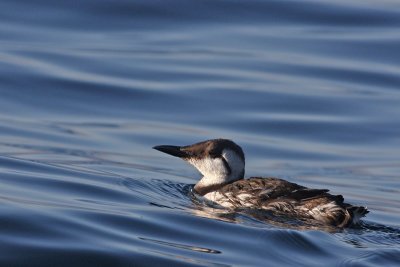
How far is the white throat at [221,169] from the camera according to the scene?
1509 cm

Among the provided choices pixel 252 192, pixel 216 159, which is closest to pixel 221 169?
pixel 216 159

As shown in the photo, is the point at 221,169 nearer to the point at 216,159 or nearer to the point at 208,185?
the point at 216,159

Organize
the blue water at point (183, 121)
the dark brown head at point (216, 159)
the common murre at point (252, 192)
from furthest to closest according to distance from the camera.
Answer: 1. the dark brown head at point (216, 159)
2. the common murre at point (252, 192)
3. the blue water at point (183, 121)

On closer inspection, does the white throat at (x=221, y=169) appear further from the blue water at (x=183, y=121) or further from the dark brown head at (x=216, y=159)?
the blue water at (x=183, y=121)

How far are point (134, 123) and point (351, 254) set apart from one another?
9.24 meters

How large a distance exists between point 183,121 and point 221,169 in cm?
517

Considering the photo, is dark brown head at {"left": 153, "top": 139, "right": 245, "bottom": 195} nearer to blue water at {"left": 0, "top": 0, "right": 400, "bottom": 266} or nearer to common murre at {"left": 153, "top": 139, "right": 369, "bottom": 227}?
common murre at {"left": 153, "top": 139, "right": 369, "bottom": 227}

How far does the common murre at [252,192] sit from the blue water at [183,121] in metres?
0.40

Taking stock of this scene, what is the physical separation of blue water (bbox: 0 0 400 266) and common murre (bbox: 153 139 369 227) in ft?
1.30

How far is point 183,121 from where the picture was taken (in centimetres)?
2028

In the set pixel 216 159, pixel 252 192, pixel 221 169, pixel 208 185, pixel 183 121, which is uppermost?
pixel 183 121

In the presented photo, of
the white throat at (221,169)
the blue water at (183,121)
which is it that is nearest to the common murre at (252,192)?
the white throat at (221,169)

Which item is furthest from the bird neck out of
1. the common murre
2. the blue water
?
the blue water

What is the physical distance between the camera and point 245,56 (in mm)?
24984
